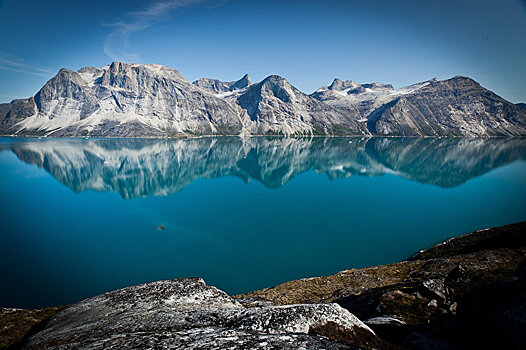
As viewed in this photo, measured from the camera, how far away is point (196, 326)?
9836 millimetres

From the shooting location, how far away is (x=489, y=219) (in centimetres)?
6106

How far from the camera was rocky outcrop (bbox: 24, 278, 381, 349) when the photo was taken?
791 cm

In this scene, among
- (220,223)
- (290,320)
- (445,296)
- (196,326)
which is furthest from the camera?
(220,223)

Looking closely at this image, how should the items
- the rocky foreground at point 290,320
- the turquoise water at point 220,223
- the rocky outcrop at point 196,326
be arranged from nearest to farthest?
the rocky foreground at point 290,320, the rocky outcrop at point 196,326, the turquoise water at point 220,223

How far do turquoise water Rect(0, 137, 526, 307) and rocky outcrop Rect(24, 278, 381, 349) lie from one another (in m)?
23.3

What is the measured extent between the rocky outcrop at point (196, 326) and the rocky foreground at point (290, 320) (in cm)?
4

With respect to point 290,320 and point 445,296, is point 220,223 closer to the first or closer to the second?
point 445,296

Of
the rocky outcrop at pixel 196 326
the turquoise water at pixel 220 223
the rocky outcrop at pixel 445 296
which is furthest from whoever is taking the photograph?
the turquoise water at pixel 220 223

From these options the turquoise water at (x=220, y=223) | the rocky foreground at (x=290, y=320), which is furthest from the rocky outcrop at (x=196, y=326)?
the turquoise water at (x=220, y=223)

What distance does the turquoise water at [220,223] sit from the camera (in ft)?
130

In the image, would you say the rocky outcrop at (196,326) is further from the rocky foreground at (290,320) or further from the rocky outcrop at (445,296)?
the rocky outcrop at (445,296)

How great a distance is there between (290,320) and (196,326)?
13.2 feet

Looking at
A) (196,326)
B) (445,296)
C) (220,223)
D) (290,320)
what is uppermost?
(290,320)

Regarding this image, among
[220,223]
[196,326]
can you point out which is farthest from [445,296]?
[220,223]
